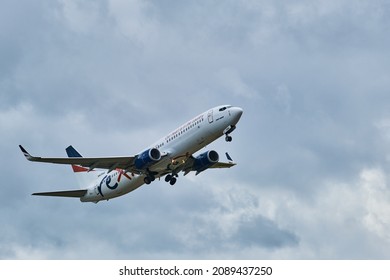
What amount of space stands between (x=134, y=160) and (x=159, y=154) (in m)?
3.68

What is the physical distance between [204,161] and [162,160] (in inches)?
270

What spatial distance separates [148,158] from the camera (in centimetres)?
9806

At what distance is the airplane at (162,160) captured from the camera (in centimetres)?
9456

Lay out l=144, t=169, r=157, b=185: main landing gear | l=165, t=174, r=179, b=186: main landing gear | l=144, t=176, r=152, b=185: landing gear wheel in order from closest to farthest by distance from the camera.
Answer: l=144, t=169, r=157, b=185: main landing gear, l=144, t=176, r=152, b=185: landing gear wheel, l=165, t=174, r=179, b=186: main landing gear

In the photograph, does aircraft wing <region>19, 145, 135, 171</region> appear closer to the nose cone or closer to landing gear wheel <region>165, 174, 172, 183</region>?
landing gear wheel <region>165, 174, 172, 183</region>

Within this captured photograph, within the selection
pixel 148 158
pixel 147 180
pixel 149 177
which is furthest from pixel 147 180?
pixel 148 158

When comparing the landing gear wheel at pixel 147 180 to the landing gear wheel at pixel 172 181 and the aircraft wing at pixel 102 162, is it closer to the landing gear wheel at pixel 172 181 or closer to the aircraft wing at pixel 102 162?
the aircraft wing at pixel 102 162

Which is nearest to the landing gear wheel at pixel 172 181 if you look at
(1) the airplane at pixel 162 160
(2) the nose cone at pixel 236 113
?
(1) the airplane at pixel 162 160

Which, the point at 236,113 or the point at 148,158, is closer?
the point at 236,113

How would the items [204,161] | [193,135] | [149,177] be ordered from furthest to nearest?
1. [204,161]
2. [149,177]
3. [193,135]

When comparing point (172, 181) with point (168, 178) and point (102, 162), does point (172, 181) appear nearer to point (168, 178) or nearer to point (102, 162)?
point (168, 178)

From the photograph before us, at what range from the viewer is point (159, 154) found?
9831 cm

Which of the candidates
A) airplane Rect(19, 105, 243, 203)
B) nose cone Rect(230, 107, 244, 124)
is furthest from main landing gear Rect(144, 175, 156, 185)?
nose cone Rect(230, 107, 244, 124)

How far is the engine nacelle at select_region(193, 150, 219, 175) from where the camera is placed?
10375cm
